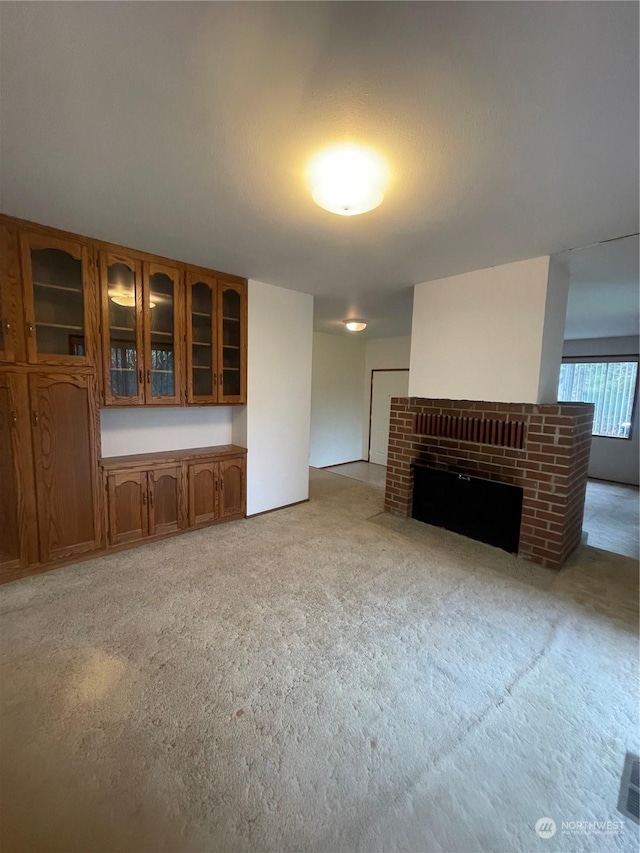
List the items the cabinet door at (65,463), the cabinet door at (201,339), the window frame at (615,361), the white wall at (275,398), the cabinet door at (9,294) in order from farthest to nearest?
the window frame at (615,361)
the white wall at (275,398)
the cabinet door at (201,339)
the cabinet door at (65,463)
the cabinet door at (9,294)

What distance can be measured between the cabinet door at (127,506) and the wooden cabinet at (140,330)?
63 cm

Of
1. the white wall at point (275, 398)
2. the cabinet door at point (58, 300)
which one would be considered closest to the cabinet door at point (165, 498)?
the white wall at point (275, 398)

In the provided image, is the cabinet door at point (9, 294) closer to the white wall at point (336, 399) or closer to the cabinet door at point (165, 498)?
the cabinet door at point (165, 498)

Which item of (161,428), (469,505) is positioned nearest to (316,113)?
(161,428)

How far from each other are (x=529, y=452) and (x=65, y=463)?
12.2ft

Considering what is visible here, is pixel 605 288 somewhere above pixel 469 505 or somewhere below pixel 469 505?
above

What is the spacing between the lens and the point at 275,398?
12.7 feet

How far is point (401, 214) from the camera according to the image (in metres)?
2.08

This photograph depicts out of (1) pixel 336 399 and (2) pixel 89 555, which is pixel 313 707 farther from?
(1) pixel 336 399

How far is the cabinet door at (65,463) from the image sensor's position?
2.49m

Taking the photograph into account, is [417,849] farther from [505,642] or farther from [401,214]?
[401,214]

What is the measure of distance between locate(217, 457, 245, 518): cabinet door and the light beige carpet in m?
0.93

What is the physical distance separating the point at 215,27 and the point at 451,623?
2902 mm

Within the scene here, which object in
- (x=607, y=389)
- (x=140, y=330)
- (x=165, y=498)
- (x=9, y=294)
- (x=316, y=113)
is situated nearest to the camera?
(x=316, y=113)
